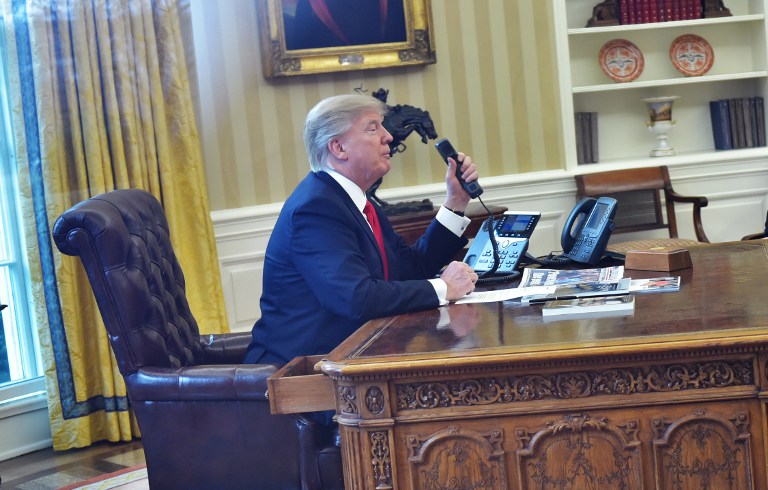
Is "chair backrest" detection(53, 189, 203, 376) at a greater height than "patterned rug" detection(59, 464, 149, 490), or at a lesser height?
greater

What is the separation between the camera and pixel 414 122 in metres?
4.69

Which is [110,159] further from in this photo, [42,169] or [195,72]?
[195,72]

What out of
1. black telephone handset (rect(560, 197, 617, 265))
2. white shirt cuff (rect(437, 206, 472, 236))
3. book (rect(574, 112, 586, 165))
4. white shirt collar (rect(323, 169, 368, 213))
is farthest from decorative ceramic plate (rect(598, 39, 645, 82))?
white shirt collar (rect(323, 169, 368, 213))

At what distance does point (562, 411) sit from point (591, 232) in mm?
1197

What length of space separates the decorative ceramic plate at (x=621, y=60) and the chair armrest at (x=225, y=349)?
11.4ft

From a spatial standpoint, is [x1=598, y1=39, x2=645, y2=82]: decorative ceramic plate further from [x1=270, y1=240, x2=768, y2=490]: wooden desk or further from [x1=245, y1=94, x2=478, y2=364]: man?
[x1=270, y1=240, x2=768, y2=490]: wooden desk

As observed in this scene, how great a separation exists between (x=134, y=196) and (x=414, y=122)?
7.22ft

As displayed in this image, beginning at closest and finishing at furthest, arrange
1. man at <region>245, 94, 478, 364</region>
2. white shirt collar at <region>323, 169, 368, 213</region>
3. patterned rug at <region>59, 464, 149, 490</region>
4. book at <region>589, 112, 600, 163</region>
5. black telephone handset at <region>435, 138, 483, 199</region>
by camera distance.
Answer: man at <region>245, 94, 478, 364</region> < white shirt collar at <region>323, 169, 368, 213</region> < black telephone handset at <region>435, 138, 483, 199</region> < patterned rug at <region>59, 464, 149, 490</region> < book at <region>589, 112, 600, 163</region>

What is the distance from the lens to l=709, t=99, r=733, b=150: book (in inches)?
221

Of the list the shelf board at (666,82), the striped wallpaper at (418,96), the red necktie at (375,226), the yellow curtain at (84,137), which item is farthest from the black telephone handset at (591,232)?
the shelf board at (666,82)

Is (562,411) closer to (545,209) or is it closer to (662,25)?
(545,209)

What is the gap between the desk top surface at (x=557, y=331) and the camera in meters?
1.79

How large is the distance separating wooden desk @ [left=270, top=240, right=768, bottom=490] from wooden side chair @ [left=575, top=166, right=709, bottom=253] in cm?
341

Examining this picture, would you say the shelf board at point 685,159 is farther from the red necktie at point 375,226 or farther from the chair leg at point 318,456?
the chair leg at point 318,456
